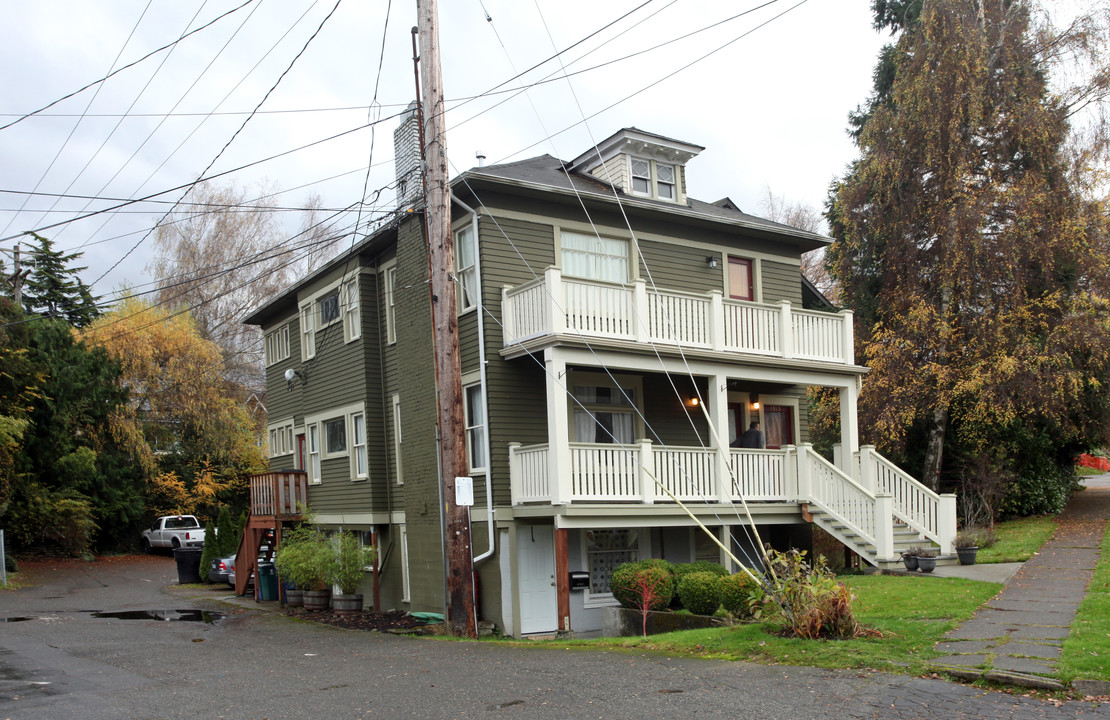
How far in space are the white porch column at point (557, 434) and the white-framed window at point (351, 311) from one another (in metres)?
7.26

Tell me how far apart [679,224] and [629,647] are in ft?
33.2

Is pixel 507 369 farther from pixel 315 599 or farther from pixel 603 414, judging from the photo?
pixel 315 599

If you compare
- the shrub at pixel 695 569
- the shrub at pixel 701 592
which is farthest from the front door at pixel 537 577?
the shrub at pixel 701 592

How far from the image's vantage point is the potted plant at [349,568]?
20078 mm

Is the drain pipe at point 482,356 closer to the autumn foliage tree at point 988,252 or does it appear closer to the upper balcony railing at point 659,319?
the upper balcony railing at point 659,319

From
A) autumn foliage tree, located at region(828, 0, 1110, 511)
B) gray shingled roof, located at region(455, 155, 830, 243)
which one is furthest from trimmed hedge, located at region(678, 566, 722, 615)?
autumn foliage tree, located at region(828, 0, 1110, 511)

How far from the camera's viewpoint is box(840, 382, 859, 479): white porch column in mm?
18938

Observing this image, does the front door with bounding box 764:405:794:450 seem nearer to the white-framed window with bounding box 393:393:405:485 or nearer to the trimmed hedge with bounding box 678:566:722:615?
the trimmed hedge with bounding box 678:566:722:615

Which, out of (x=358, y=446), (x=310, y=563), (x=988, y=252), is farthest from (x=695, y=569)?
(x=988, y=252)

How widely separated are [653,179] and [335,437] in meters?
9.98

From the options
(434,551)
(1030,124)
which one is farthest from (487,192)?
(1030,124)

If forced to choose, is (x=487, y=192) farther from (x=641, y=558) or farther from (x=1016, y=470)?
(x=1016, y=470)

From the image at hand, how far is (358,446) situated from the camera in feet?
70.3

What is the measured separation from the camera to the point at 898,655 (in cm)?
972
